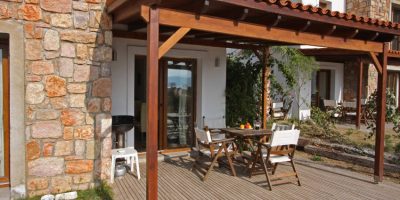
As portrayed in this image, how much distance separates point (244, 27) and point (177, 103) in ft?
10.8

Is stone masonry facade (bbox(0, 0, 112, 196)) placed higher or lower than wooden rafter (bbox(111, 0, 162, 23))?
lower

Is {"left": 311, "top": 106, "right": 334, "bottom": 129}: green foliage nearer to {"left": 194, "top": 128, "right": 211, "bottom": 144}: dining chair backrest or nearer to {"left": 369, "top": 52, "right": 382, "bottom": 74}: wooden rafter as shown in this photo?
{"left": 369, "top": 52, "right": 382, "bottom": 74}: wooden rafter

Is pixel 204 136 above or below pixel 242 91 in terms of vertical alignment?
below

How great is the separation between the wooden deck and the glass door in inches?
47.8

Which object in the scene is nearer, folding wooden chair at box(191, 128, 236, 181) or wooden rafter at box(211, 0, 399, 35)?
wooden rafter at box(211, 0, 399, 35)

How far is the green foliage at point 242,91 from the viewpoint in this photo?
830 cm

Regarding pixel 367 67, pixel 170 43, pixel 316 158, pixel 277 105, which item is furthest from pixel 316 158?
pixel 367 67

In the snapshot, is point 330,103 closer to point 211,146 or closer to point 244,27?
point 211,146

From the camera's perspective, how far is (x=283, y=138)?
16.4ft

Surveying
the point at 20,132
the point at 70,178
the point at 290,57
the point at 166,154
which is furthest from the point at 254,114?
the point at 20,132

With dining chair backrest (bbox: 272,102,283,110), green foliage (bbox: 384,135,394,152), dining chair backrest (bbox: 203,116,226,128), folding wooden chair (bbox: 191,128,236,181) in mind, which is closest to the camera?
folding wooden chair (bbox: 191,128,236,181)

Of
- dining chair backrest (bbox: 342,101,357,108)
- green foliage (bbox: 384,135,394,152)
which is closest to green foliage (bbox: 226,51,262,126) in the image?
green foliage (bbox: 384,135,394,152)

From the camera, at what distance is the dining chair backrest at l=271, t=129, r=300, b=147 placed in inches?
195

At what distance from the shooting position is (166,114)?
279 inches
